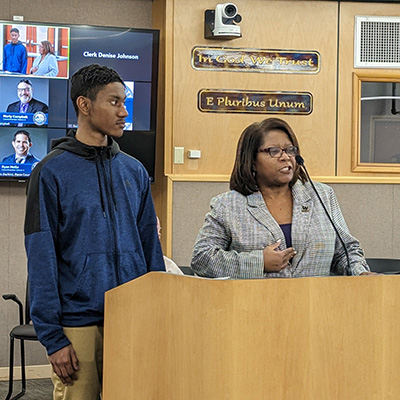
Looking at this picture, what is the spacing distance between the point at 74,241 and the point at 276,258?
2.02 ft

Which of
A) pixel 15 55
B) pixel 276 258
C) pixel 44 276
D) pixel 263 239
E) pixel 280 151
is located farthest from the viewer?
pixel 15 55

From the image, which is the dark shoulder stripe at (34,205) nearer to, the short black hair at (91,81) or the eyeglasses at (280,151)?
the short black hair at (91,81)

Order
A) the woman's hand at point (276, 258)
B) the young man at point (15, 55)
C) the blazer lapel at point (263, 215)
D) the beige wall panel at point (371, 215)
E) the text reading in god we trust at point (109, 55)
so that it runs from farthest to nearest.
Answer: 1. the beige wall panel at point (371, 215)
2. the text reading in god we trust at point (109, 55)
3. the young man at point (15, 55)
4. the blazer lapel at point (263, 215)
5. the woman's hand at point (276, 258)

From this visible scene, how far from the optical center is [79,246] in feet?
7.46

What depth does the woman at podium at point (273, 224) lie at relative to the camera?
2.45 metres

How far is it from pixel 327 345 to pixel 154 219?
29.5 inches

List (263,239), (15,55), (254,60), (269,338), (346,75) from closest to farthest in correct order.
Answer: (269,338), (263,239), (15,55), (254,60), (346,75)

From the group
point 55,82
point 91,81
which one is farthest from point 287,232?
point 55,82

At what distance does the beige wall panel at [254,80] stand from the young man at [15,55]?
0.94m

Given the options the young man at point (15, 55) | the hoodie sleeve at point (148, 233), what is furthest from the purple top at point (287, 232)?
the young man at point (15, 55)

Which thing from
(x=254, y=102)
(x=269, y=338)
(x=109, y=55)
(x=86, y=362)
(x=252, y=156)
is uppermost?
Answer: (x=109, y=55)

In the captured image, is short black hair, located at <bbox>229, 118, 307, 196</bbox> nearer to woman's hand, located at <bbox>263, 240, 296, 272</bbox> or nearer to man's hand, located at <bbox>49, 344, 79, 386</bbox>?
woman's hand, located at <bbox>263, 240, 296, 272</bbox>

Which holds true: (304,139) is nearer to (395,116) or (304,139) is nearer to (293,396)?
(395,116)

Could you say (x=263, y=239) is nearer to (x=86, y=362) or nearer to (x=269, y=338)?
(x=269, y=338)
